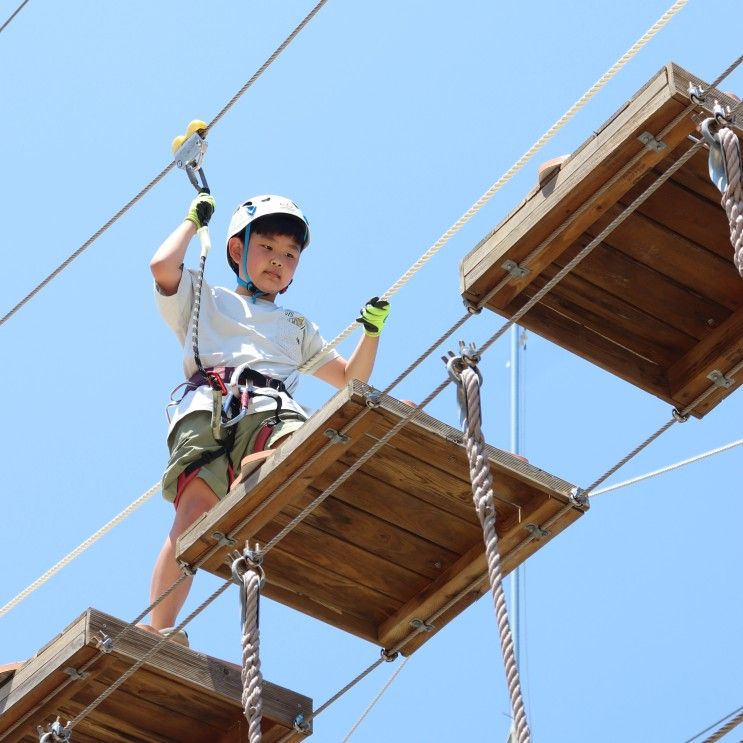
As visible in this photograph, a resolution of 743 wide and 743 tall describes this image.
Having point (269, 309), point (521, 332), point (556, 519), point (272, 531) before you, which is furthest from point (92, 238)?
point (521, 332)

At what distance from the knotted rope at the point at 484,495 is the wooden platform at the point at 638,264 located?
16.9 inches

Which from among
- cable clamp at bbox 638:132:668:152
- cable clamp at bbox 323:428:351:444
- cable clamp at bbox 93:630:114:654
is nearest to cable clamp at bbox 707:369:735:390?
cable clamp at bbox 638:132:668:152

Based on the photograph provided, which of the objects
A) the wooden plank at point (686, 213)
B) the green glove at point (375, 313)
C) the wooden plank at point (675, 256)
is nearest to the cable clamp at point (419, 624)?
the green glove at point (375, 313)

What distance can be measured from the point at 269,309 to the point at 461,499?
1273 millimetres

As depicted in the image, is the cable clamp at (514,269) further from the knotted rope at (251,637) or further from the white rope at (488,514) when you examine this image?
the knotted rope at (251,637)

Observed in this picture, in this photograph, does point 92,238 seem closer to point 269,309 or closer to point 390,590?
point 269,309

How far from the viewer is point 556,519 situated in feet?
21.1

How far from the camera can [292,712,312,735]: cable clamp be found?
22.4ft

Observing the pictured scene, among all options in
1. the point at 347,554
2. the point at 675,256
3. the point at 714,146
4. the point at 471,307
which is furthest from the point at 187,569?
the point at 714,146

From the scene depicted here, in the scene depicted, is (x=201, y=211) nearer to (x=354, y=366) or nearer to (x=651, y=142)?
(x=354, y=366)

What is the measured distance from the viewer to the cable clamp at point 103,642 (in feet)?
21.4

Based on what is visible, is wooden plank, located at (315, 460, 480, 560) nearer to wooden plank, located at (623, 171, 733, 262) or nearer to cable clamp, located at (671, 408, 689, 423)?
cable clamp, located at (671, 408, 689, 423)

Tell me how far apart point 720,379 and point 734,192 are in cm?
119

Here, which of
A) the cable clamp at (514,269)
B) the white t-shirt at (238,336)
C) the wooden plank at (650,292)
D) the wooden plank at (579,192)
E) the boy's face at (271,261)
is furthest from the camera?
the boy's face at (271,261)
